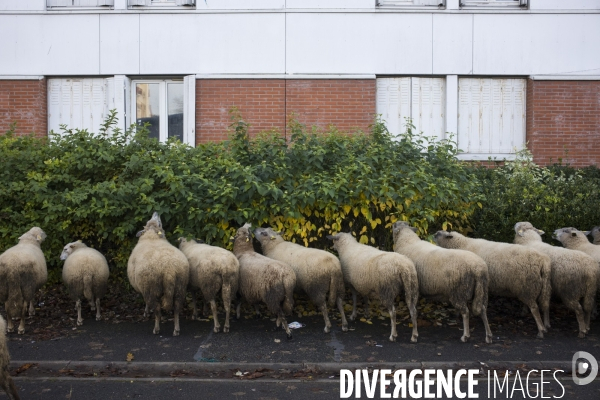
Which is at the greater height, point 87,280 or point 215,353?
point 87,280

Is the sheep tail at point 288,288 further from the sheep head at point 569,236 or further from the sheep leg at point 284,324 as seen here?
the sheep head at point 569,236

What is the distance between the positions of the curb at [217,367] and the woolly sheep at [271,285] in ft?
3.71

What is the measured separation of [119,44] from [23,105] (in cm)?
287

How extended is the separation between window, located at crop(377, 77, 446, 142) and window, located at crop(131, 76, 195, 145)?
202 inches

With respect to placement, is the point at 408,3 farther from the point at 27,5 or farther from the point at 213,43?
the point at 27,5

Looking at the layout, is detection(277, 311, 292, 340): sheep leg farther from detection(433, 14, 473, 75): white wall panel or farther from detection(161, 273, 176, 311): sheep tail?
detection(433, 14, 473, 75): white wall panel

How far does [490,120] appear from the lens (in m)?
15.4

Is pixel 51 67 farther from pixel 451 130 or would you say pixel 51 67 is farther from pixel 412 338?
pixel 412 338

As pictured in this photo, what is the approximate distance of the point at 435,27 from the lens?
49.1 ft

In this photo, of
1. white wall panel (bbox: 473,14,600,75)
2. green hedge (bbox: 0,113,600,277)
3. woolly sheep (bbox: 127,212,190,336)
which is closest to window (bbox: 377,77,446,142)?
white wall panel (bbox: 473,14,600,75)

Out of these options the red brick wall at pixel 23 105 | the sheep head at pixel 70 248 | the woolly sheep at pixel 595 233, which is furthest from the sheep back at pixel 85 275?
the woolly sheep at pixel 595 233

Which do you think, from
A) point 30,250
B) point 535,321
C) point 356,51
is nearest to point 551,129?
point 356,51

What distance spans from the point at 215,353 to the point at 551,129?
36.4 feet

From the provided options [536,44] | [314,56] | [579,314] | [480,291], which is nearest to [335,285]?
[480,291]
